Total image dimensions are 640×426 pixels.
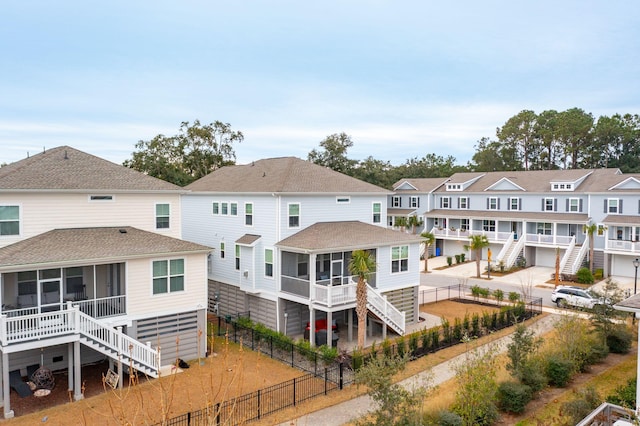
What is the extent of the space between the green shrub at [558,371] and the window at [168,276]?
14.8 meters

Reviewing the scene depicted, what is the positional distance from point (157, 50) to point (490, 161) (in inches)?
2620

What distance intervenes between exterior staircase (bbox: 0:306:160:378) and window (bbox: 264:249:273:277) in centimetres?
749

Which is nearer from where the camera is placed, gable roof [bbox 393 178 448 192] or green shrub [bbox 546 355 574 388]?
green shrub [bbox 546 355 574 388]

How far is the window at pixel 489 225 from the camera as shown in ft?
155

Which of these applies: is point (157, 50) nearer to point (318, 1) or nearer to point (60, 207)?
point (318, 1)

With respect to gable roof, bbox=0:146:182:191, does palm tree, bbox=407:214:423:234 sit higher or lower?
lower

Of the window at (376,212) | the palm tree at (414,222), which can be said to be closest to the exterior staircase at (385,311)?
the window at (376,212)

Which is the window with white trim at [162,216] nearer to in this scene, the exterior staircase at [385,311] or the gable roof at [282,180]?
the gable roof at [282,180]

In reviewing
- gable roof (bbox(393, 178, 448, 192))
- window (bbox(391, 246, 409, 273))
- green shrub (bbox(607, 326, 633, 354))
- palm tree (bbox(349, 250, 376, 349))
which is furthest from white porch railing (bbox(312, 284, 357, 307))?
gable roof (bbox(393, 178, 448, 192))

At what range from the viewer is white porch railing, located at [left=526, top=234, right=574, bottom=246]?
40.9 metres

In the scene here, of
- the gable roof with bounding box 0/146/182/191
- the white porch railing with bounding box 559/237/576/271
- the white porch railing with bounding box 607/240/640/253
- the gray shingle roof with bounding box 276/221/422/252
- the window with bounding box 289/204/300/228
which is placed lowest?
the white porch railing with bounding box 559/237/576/271

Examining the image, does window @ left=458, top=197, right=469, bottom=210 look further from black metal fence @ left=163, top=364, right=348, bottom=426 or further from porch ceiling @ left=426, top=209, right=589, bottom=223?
black metal fence @ left=163, top=364, right=348, bottom=426

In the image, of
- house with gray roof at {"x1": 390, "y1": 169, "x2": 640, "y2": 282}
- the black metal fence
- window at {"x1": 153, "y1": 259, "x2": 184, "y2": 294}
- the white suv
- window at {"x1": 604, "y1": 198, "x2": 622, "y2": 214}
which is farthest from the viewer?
window at {"x1": 604, "y1": 198, "x2": 622, "y2": 214}

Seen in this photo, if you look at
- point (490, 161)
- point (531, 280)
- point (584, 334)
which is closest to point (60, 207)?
point (584, 334)
